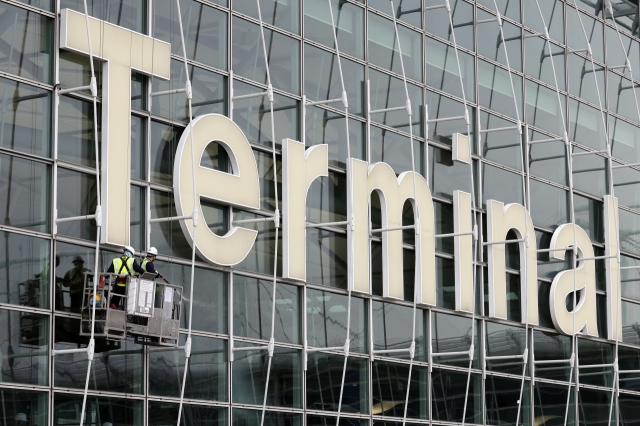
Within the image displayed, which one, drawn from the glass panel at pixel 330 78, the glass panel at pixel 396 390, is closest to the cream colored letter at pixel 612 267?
the glass panel at pixel 396 390

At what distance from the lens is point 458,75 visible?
3803 centimetres

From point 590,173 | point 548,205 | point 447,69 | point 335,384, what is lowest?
point 335,384

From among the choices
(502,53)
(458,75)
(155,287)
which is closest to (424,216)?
(458,75)

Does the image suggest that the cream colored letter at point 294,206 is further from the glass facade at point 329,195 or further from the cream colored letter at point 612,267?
the cream colored letter at point 612,267

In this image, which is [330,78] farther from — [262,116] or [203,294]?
[203,294]

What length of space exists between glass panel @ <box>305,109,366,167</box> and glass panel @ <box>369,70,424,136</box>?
0.98 meters

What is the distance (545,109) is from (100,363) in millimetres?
20991

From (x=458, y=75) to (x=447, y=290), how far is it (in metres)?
6.79

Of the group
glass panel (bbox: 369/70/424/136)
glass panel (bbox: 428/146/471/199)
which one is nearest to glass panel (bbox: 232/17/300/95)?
glass panel (bbox: 369/70/424/136)

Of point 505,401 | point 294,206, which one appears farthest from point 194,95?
point 505,401

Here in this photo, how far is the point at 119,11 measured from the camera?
27156 mm

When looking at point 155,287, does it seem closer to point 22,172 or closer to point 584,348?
point 22,172

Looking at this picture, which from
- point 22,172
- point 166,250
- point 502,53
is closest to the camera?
point 22,172

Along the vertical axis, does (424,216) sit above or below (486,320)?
above
